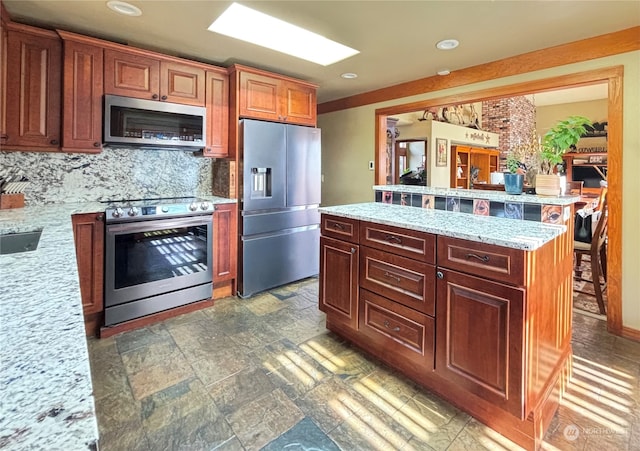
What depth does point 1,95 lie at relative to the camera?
7.78ft

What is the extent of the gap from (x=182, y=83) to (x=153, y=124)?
476 mm

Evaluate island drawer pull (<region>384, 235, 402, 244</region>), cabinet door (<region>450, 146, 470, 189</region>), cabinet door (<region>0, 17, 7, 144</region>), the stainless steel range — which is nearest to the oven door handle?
the stainless steel range

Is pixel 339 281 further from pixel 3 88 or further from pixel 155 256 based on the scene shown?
pixel 3 88

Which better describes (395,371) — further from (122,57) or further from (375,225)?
(122,57)

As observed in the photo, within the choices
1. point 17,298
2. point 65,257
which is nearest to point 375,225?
point 65,257

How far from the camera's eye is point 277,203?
352 centimetres

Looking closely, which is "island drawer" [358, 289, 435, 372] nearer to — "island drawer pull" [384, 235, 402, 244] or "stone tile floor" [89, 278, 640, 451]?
"stone tile floor" [89, 278, 640, 451]

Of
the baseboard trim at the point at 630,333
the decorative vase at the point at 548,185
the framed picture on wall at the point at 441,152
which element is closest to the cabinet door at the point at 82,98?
the decorative vase at the point at 548,185

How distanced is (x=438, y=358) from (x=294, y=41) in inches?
103

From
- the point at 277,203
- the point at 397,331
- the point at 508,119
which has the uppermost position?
the point at 508,119

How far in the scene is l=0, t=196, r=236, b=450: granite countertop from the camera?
39cm

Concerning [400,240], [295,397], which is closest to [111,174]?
[295,397]

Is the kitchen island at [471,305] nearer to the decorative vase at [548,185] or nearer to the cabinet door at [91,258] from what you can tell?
the decorative vase at [548,185]

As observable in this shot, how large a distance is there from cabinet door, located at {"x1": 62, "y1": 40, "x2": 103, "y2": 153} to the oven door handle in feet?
2.25
